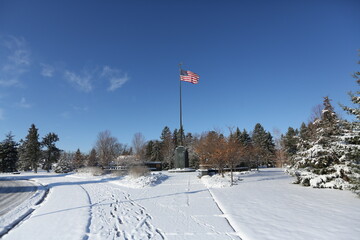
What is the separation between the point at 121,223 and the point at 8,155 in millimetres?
47385

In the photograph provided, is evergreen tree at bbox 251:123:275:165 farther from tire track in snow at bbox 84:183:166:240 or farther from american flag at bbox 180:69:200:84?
tire track in snow at bbox 84:183:166:240

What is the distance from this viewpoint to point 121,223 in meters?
6.16

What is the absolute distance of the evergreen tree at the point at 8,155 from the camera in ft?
131

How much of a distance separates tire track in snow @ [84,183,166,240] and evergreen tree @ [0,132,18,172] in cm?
4384

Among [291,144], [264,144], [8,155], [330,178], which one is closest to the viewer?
[330,178]

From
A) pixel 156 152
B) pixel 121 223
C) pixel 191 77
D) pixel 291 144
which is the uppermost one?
pixel 191 77

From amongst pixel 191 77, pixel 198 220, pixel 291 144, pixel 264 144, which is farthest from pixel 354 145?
pixel 264 144

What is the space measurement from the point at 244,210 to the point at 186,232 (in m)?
2.84

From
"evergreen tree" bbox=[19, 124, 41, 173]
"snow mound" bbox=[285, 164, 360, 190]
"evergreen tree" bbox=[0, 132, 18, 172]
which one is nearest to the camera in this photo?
"snow mound" bbox=[285, 164, 360, 190]

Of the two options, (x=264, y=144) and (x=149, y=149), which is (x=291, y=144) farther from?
(x=149, y=149)

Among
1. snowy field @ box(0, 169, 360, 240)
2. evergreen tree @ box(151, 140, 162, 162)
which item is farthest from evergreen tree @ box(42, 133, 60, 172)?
snowy field @ box(0, 169, 360, 240)

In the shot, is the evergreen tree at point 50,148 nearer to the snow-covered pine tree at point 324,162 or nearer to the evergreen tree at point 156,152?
the evergreen tree at point 156,152

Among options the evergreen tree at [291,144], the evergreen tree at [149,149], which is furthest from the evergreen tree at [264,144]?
the evergreen tree at [149,149]

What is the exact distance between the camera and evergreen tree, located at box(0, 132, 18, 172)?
3983 centimetres
